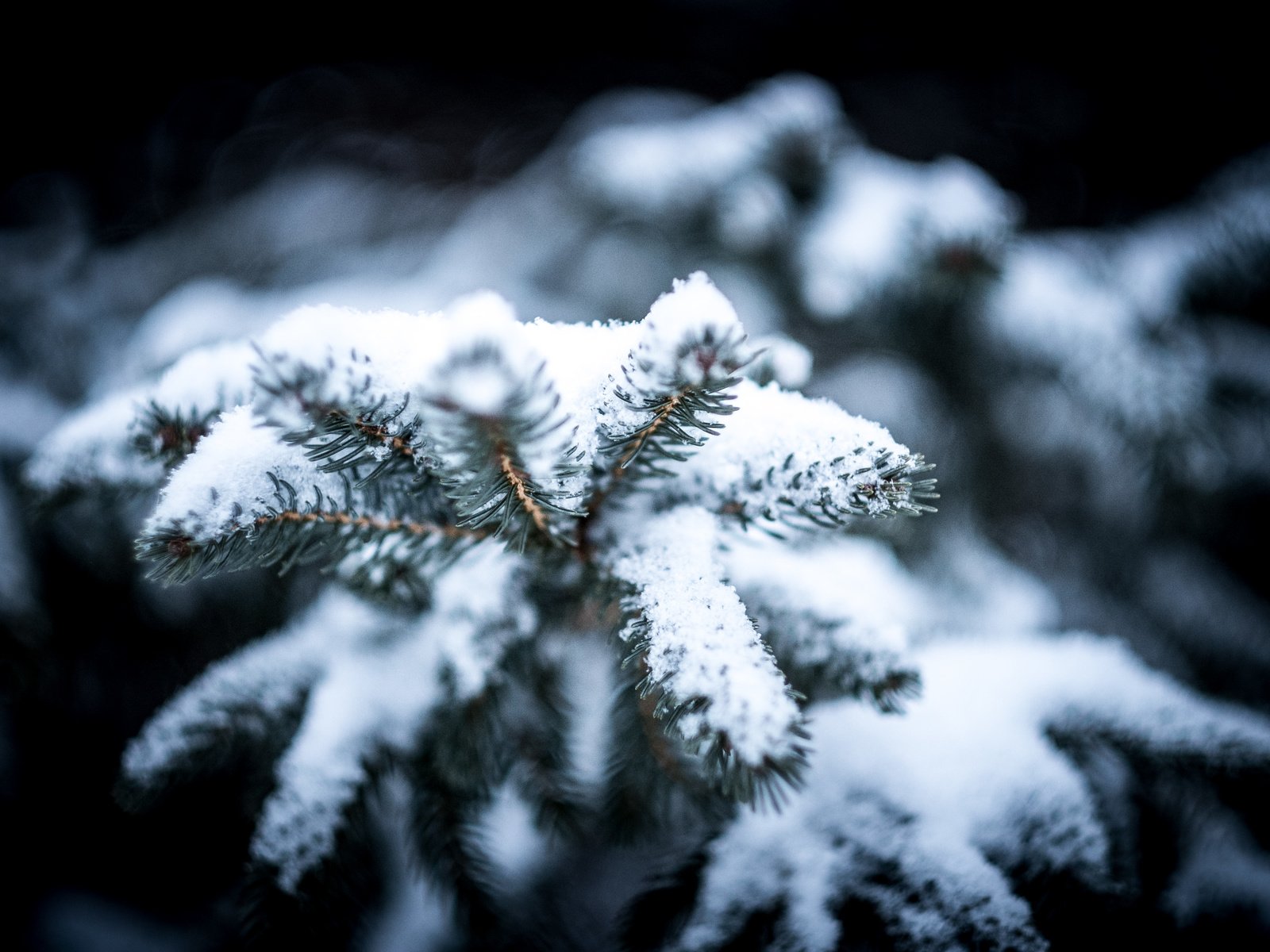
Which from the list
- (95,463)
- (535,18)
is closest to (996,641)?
(95,463)

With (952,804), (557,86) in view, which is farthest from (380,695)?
(557,86)

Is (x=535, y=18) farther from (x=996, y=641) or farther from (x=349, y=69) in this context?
(x=996, y=641)

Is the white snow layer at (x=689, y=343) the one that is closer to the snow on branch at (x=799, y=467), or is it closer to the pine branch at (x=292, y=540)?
the snow on branch at (x=799, y=467)

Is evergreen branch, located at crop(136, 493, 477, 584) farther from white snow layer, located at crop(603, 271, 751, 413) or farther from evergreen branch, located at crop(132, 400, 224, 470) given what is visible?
white snow layer, located at crop(603, 271, 751, 413)

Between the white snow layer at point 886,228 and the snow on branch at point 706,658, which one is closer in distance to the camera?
the snow on branch at point 706,658

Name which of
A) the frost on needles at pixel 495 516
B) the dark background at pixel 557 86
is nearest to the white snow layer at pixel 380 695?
the frost on needles at pixel 495 516

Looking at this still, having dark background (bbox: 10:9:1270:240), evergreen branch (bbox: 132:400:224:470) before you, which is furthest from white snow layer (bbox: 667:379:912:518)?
dark background (bbox: 10:9:1270:240)
